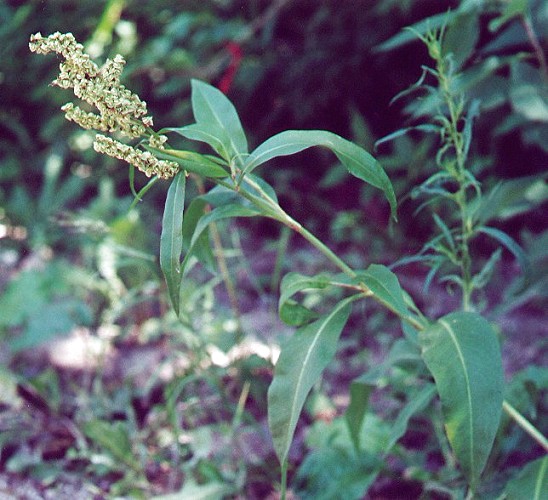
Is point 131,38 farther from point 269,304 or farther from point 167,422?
point 167,422

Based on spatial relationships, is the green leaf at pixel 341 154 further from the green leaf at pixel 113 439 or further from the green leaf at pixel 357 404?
the green leaf at pixel 113 439

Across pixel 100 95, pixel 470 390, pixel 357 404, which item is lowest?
pixel 357 404

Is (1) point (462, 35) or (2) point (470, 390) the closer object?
(2) point (470, 390)

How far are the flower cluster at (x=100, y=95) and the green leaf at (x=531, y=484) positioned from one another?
37.3 inches

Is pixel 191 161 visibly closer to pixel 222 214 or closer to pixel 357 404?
pixel 222 214

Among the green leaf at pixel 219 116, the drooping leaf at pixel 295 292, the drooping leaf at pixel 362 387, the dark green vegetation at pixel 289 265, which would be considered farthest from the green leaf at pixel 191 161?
the drooping leaf at pixel 362 387

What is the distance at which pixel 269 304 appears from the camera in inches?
110

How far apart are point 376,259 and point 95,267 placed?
118 centimetres

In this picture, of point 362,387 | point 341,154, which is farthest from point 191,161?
point 362,387

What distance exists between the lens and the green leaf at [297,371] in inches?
47.1

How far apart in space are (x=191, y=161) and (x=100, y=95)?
171 millimetres

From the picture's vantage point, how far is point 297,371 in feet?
4.07

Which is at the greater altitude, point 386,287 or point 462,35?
point 462,35

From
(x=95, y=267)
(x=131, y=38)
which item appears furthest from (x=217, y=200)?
(x=131, y=38)
